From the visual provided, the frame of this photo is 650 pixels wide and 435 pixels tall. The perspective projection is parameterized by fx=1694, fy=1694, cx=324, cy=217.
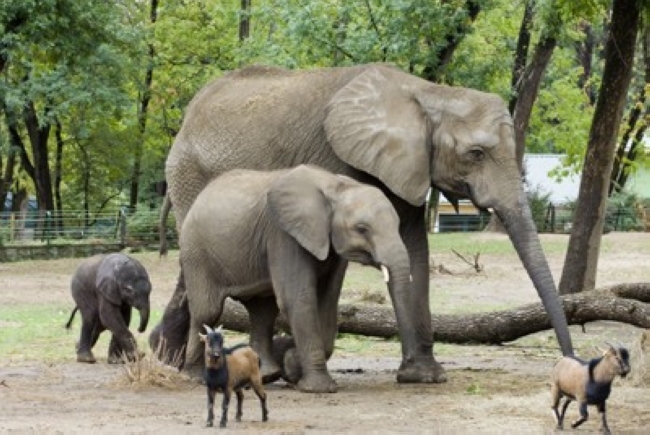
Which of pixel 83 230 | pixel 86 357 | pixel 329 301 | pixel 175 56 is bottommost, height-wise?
pixel 83 230

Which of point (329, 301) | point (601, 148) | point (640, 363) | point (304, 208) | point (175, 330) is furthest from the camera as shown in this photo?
point (601, 148)

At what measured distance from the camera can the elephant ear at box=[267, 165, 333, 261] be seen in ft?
47.2

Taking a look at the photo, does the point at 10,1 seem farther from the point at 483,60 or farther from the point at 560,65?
the point at 560,65

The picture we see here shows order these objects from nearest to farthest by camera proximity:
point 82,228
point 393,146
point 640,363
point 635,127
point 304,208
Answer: point 304,208
point 640,363
point 393,146
point 82,228
point 635,127

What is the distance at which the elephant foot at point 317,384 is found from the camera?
14.7 m

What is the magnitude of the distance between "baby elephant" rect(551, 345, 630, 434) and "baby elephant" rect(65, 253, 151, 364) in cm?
622

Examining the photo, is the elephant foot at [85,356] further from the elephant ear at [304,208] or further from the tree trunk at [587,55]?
the tree trunk at [587,55]

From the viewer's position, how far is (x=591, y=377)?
1155cm

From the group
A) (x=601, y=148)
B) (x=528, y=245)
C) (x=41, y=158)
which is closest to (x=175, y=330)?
(x=528, y=245)

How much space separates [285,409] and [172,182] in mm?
4293

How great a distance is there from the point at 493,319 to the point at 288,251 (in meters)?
5.26

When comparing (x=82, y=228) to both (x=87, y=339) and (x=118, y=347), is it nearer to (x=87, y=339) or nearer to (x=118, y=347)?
(x=87, y=339)

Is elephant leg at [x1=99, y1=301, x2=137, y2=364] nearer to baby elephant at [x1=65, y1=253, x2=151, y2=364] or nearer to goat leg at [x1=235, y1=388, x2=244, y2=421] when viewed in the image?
baby elephant at [x1=65, y1=253, x2=151, y2=364]

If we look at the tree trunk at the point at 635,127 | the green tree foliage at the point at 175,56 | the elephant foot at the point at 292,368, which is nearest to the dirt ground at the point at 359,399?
the elephant foot at the point at 292,368
